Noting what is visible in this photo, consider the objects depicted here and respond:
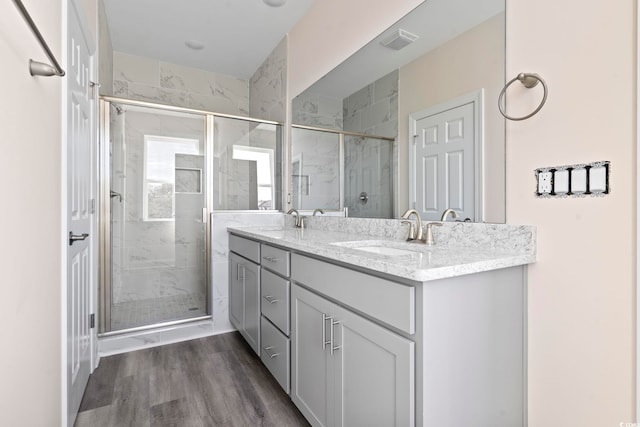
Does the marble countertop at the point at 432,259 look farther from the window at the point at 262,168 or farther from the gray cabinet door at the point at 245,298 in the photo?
the window at the point at 262,168

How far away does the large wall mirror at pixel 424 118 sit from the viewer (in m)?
1.26

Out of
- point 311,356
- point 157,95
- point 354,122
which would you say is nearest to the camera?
point 311,356

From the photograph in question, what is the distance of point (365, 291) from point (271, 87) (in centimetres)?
277

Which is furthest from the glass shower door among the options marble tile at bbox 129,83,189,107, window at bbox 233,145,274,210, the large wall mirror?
the large wall mirror

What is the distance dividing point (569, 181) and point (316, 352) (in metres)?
1.10

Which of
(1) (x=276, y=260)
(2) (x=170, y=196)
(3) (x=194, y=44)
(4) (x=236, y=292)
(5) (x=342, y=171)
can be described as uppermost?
(3) (x=194, y=44)

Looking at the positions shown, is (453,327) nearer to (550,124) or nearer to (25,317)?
(550,124)

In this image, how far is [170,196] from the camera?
2811 mm

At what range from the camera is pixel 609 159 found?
934mm

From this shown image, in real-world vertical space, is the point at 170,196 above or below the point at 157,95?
below

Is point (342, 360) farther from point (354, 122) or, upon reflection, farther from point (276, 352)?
point (354, 122)

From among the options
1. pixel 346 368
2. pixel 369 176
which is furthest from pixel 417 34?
pixel 346 368

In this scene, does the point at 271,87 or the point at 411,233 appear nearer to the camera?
the point at 411,233

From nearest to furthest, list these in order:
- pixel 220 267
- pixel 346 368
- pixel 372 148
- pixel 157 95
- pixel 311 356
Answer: pixel 346 368 → pixel 311 356 → pixel 372 148 → pixel 220 267 → pixel 157 95
